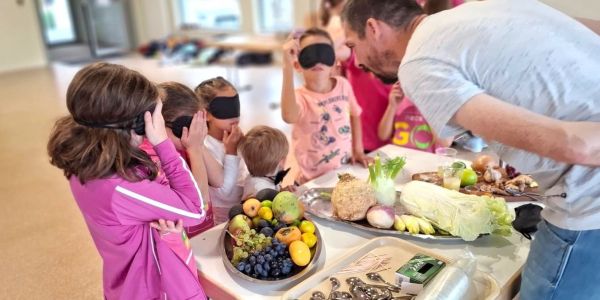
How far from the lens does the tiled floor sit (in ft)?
7.70

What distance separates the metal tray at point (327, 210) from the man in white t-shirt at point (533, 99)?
295 mm

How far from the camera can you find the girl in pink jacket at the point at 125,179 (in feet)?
3.43

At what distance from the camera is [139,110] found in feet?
3.54

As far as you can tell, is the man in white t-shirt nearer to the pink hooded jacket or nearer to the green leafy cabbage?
the green leafy cabbage

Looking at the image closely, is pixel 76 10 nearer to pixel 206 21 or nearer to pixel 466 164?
A: pixel 206 21

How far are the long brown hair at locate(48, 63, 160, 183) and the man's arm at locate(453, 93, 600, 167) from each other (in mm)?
734

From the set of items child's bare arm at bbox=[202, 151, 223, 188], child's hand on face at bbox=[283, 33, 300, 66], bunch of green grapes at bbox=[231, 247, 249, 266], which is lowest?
bunch of green grapes at bbox=[231, 247, 249, 266]

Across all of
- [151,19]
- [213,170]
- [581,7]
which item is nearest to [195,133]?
[213,170]

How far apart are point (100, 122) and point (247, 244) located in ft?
1.52

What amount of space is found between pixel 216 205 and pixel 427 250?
32.2 inches

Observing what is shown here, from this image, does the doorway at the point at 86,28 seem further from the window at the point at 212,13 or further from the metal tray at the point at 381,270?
the metal tray at the point at 381,270

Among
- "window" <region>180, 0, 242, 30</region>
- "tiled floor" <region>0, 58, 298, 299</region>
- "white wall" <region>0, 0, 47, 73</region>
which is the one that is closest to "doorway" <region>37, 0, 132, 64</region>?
"white wall" <region>0, 0, 47, 73</region>

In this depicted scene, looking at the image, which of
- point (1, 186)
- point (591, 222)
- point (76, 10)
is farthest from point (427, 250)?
point (76, 10)

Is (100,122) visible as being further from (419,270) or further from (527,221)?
(527,221)
